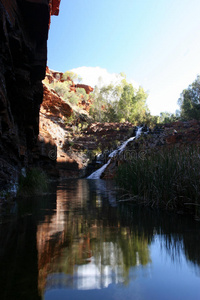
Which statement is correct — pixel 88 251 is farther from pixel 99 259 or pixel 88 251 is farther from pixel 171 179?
pixel 171 179

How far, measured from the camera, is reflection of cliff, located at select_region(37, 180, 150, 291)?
1643 millimetres

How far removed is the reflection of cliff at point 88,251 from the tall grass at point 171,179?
1703 millimetres

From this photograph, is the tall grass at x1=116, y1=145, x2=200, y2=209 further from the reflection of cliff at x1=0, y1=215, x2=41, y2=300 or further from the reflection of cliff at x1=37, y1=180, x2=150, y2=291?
the reflection of cliff at x1=0, y1=215, x2=41, y2=300

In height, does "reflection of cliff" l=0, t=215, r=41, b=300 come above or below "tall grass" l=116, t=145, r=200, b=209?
below

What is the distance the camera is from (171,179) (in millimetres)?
4605

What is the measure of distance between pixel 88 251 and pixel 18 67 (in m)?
6.63

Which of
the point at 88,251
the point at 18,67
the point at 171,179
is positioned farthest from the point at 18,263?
the point at 18,67

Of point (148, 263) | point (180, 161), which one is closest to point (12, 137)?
point (180, 161)

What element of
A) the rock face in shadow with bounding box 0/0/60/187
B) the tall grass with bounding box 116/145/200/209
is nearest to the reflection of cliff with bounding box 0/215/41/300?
the tall grass with bounding box 116/145/200/209

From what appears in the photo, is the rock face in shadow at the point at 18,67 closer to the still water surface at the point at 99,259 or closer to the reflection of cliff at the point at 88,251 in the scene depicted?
the still water surface at the point at 99,259

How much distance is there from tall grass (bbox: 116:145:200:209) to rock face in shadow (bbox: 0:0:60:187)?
3.88 metres

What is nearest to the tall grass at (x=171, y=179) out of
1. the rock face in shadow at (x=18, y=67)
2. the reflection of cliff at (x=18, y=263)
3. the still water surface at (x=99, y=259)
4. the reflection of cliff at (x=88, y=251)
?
the still water surface at (x=99, y=259)

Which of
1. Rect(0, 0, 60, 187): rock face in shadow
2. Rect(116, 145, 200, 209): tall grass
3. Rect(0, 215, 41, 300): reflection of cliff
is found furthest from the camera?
Rect(0, 0, 60, 187): rock face in shadow

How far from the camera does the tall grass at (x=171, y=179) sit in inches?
166
